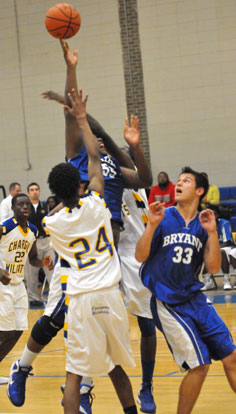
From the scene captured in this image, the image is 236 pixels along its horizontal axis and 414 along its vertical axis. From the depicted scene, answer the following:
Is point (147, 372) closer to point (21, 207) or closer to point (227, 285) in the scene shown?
point (21, 207)

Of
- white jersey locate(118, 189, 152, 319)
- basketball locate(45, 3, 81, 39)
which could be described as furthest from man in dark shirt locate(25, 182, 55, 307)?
basketball locate(45, 3, 81, 39)

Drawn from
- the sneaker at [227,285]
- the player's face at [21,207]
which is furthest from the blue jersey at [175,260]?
the sneaker at [227,285]

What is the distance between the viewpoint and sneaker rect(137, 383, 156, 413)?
4.46 m

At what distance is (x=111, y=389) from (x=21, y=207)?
5.90ft

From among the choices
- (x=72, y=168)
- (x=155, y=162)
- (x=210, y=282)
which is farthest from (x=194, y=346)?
(x=155, y=162)

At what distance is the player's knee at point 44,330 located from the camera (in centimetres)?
463

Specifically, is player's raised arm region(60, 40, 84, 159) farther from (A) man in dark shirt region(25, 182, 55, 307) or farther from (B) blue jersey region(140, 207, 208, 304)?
(A) man in dark shirt region(25, 182, 55, 307)

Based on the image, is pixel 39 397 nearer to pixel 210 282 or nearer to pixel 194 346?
pixel 194 346

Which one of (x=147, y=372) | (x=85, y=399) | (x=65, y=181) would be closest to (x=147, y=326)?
(x=147, y=372)

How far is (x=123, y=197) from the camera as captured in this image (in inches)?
190

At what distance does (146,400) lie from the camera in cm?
450

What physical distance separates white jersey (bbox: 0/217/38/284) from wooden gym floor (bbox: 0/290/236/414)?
0.96 meters

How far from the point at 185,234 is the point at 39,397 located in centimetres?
210

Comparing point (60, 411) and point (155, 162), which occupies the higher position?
point (155, 162)
